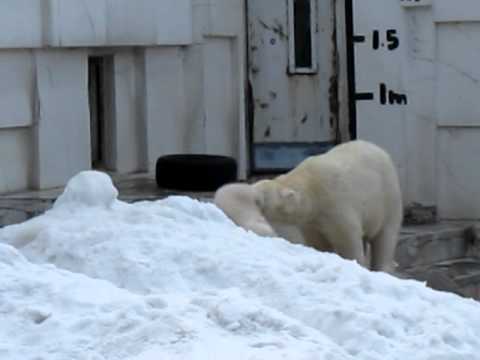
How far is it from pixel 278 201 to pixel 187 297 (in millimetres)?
3505

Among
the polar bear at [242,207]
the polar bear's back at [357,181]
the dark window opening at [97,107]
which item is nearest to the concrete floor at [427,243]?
the dark window opening at [97,107]

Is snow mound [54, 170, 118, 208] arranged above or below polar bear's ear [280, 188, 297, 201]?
above

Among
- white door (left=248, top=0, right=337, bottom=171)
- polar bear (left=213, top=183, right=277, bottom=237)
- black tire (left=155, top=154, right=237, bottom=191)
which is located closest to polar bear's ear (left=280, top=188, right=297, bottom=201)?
polar bear (left=213, top=183, right=277, bottom=237)

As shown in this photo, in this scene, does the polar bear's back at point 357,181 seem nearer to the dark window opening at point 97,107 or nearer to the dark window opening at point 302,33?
the dark window opening at point 97,107

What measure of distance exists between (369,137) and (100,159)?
186cm

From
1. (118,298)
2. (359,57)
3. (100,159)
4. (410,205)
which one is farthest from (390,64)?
(118,298)

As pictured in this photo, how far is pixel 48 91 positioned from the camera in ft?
29.8

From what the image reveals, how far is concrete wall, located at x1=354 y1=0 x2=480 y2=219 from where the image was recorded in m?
10.2

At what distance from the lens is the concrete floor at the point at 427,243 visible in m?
8.82

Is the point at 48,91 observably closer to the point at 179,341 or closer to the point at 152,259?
the point at 152,259

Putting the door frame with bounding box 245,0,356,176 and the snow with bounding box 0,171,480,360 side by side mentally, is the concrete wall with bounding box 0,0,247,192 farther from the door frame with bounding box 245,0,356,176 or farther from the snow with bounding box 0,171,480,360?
the snow with bounding box 0,171,480,360

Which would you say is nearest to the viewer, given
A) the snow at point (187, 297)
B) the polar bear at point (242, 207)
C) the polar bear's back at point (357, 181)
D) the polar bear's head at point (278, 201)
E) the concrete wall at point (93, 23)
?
the snow at point (187, 297)

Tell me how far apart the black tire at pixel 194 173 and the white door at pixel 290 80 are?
1536 millimetres

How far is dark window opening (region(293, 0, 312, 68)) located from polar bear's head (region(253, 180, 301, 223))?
3.02 metres
